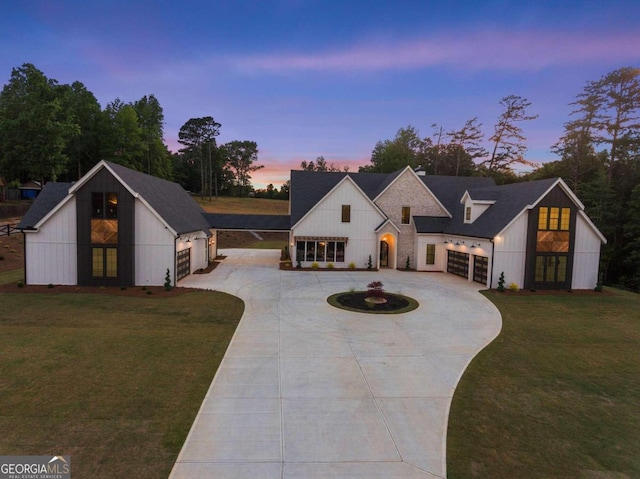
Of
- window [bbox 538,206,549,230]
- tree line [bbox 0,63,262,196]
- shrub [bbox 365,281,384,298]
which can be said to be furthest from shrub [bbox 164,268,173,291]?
tree line [bbox 0,63,262,196]

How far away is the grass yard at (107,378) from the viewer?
6.32m

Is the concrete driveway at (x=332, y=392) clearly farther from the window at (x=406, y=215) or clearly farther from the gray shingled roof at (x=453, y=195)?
the window at (x=406, y=215)

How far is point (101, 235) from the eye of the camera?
1998cm

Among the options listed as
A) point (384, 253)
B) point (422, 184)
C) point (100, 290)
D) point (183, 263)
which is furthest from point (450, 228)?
point (100, 290)

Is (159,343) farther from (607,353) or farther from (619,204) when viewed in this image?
(619,204)

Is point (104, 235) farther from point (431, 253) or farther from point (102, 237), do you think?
point (431, 253)

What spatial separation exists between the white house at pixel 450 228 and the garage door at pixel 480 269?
0.07 metres

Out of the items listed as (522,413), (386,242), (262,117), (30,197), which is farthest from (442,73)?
(30,197)

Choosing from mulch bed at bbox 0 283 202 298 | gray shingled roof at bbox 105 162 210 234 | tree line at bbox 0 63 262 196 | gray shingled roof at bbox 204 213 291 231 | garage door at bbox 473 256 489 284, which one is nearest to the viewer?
mulch bed at bbox 0 283 202 298

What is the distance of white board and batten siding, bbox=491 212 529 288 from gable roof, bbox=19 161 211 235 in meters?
20.4

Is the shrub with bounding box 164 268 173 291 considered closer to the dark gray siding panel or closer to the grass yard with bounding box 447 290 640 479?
the dark gray siding panel

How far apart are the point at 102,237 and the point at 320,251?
50.6ft

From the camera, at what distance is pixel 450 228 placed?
93.7ft

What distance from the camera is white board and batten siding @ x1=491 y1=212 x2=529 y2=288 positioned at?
22.3 m
